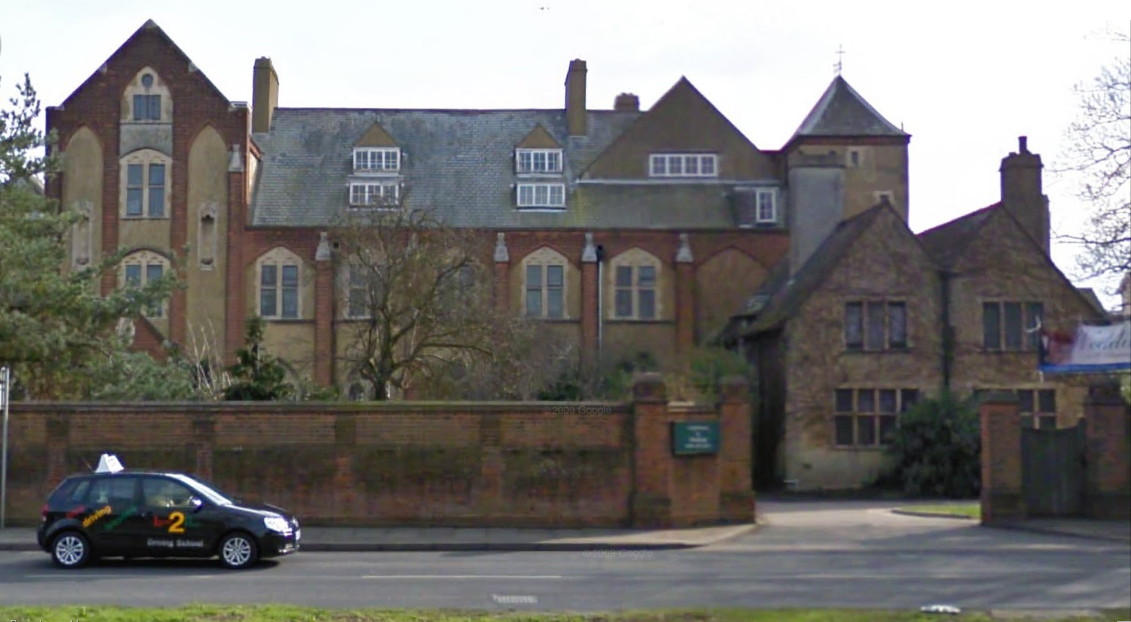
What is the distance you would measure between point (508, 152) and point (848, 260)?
68.6 feet

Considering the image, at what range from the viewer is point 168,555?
21.0 metres

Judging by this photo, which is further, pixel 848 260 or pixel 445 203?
pixel 445 203

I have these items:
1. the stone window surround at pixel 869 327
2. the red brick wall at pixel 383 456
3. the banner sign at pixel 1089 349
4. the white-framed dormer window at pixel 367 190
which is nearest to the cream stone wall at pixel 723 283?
the stone window surround at pixel 869 327

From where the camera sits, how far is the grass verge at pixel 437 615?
13.4m

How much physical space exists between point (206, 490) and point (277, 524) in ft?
4.31

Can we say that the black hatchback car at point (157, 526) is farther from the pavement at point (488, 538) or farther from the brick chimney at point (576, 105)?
the brick chimney at point (576, 105)

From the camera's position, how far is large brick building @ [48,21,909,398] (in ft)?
184

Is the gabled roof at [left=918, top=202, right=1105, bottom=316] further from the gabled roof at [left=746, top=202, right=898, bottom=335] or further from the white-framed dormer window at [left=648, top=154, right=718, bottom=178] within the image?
the white-framed dormer window at [left=648, top=154, right=718, bottom=178]

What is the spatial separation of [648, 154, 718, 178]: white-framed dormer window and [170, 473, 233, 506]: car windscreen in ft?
132

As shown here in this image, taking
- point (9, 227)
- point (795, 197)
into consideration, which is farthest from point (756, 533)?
point (795, 197)

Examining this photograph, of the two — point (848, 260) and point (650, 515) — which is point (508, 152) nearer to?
point (848, 260)

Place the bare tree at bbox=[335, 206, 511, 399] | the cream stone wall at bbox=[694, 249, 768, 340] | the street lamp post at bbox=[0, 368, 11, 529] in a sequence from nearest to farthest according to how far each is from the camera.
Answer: the street lamp post at bbox=[0, 368, 11, 529] < the bare tree at bbox=[335, 206, 511, 399] < the cream stone wall at bbox=[694, 249, 768, 340]

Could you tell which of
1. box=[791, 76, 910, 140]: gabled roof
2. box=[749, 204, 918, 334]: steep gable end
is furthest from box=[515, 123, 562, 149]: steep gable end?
box=[749, 204, 918, 334]: steep gable end

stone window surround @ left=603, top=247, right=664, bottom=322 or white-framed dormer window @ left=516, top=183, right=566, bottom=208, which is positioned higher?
white-framed dormer window @ left=516, top=183, right=566, bottom=208
